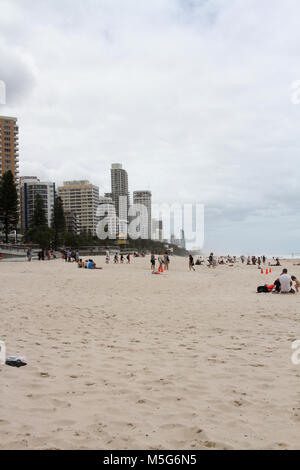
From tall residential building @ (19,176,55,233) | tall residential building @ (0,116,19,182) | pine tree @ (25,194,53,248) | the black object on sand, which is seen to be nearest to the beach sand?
the black object on sand

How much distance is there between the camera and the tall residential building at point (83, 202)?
182250 mm

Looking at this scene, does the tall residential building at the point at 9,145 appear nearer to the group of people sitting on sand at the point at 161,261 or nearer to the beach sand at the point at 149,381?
the group of people sitting on sand at the point at 161,261

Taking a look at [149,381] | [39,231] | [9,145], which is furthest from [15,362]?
[9,145]

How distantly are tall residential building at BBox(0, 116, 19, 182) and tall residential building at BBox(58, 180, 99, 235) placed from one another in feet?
181

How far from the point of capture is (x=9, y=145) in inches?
5044

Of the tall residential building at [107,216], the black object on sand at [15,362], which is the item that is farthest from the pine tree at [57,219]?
the black object on sand at [15,362]

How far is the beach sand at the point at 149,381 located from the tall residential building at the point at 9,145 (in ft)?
422

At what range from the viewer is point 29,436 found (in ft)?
10.9

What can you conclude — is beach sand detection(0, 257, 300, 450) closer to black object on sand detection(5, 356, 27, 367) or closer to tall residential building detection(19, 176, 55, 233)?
black object on sand detection(5, 356, 27, 367)

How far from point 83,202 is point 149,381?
183219 mm

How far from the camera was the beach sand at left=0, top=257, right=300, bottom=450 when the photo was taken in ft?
11.1

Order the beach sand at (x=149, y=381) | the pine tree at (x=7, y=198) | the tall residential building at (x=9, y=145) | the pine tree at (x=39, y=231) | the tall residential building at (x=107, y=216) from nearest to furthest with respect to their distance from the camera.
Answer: the beach sand at (x=149, y=381)
the pine tree at (x=7, y=198)
the pine tree at (x=39, y=231)
the tall residential building at (x=9, y=145)
the tall residential building at (x=107, y=216)

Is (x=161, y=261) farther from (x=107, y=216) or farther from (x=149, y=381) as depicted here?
(x=107, y=216)
